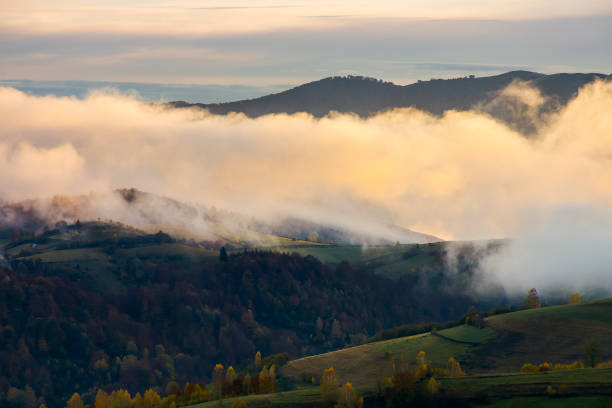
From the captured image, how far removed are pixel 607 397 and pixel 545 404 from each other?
14568 millimetres

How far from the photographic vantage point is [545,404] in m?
196

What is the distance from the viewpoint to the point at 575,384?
200 metres

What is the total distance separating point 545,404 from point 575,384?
362 inches

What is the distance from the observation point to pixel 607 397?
188m

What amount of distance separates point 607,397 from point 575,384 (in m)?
12.3
